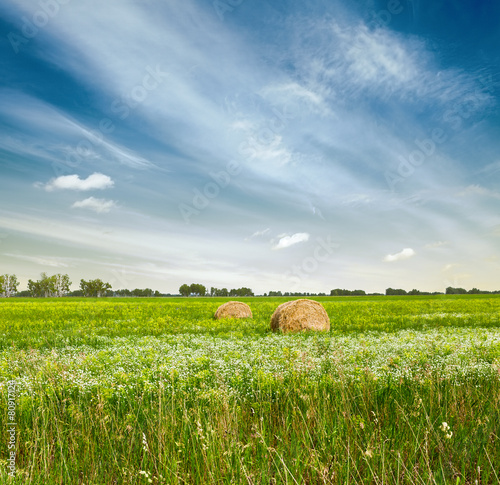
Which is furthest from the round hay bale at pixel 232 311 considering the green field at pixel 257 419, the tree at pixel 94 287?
the tree at pixel 94 287

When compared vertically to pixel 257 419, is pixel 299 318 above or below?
above

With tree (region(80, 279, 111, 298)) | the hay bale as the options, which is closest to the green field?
the hay bale

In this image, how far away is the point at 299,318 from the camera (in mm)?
19562

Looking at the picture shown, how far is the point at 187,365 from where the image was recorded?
966 cm

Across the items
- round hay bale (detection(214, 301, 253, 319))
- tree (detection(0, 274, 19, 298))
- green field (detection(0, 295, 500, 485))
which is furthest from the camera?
tree (detection(0, 274, 19, 298))

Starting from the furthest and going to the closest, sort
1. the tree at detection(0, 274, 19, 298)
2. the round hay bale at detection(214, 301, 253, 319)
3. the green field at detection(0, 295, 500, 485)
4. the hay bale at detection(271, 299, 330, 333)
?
the tree at detection(0, 274, 19, 298), the round hay bale at detection(214, 301, 253, 319), the hay bale at detection(271, 299, 330, 333), the green field at detection(0, 295, 500, 485)

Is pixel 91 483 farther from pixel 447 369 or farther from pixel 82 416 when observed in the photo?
pixel 447 369

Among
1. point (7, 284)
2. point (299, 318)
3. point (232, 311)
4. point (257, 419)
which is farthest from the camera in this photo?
point (7, 284)

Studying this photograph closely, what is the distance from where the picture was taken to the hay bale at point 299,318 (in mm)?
19281

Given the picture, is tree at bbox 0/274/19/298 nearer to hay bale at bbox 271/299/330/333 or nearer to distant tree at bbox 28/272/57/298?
distant tree at bbox 28/272/57/298

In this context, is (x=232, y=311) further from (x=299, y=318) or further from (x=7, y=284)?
(x=7, y=284)

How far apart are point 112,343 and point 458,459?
12.3 meters

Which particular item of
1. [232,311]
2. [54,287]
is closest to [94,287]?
[54,287]

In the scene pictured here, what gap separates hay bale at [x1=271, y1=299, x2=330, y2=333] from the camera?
19.3m
